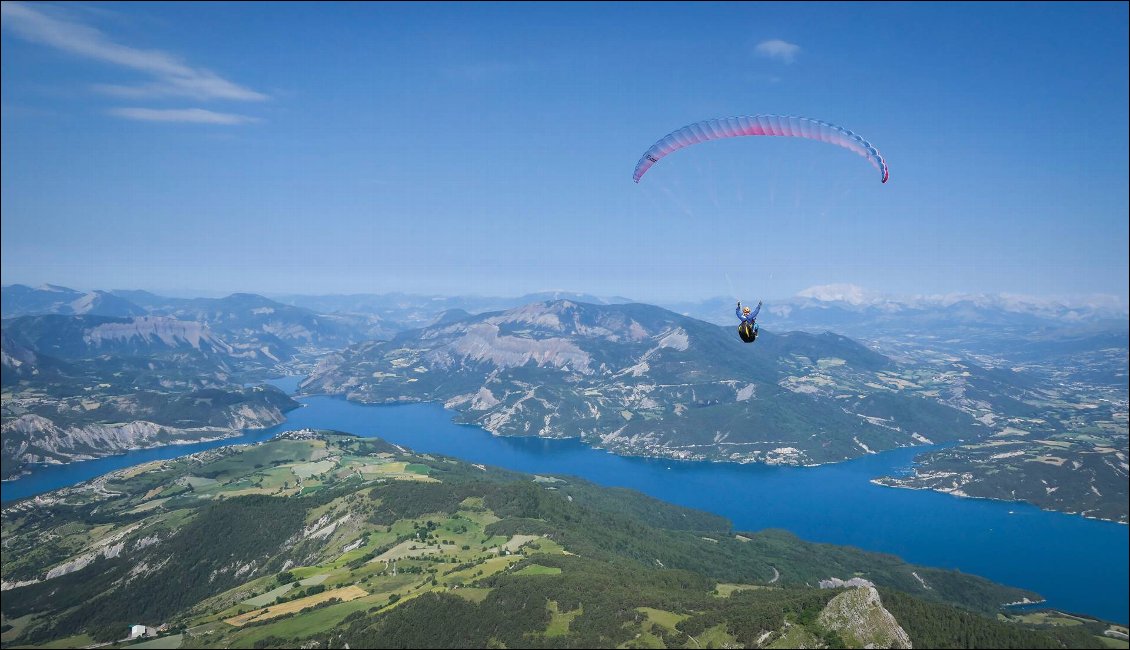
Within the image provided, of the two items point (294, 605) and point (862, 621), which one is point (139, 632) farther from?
point (862, 621)

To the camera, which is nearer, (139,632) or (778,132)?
(778,132)

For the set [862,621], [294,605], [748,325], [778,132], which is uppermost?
[778,132]

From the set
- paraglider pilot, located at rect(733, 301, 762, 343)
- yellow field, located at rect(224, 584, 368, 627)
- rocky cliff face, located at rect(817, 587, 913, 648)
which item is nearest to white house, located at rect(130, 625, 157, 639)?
yellow field, located at rect(224, 584, 368, 627)

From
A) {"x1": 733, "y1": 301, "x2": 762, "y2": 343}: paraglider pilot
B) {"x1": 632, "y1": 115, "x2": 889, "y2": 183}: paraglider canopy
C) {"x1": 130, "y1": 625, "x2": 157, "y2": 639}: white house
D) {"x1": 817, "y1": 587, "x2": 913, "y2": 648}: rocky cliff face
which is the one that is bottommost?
{"x1": 130, "y1": 625, "x2": 157, "y2": 639}: white house

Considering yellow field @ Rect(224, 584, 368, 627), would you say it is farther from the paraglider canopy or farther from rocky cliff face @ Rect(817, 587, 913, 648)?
the paraglider canopy

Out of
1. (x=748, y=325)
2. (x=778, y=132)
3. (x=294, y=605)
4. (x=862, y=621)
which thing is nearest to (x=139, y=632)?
(x=294, y=605)

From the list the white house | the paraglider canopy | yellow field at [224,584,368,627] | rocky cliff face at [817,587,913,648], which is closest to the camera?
the paraglider canopy

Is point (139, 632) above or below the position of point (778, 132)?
below

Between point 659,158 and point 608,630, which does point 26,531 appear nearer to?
point 608,630
